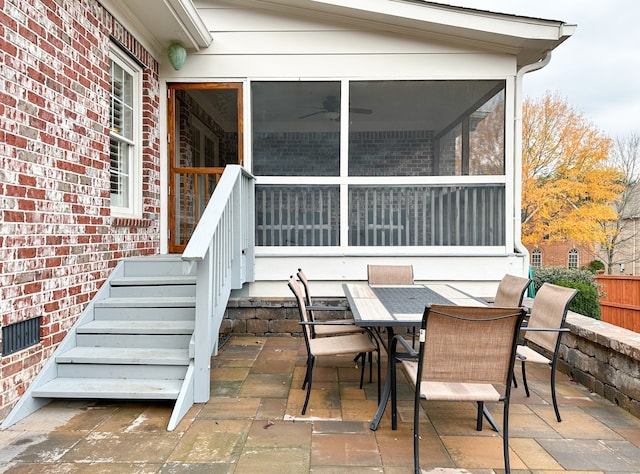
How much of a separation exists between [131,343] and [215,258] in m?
0.91

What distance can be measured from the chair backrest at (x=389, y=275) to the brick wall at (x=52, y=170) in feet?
7.92

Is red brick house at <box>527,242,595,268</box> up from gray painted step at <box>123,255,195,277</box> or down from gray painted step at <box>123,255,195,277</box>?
down

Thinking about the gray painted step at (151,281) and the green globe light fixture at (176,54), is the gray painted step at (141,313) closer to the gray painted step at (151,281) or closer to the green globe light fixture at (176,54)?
the gray painted step at (151,281)

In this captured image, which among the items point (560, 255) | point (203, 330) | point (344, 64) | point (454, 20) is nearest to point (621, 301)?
point (454, 20)

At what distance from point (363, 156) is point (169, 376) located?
9.97 ft

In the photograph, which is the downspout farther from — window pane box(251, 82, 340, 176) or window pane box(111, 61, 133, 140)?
window pane box(111, 61, 133, 140)

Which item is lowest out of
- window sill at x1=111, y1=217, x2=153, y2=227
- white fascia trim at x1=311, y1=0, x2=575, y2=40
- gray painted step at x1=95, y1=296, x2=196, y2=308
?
gray painted step at x1=95, y1=296, x2=196, y2=308

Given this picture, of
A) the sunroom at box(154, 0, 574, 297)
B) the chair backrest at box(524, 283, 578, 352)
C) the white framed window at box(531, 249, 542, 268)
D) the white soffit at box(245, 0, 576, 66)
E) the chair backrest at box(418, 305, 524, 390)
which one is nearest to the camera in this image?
the chair backrest at box(418, 305, 524, 390)

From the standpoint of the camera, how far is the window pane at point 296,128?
467cm

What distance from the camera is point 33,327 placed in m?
2.72

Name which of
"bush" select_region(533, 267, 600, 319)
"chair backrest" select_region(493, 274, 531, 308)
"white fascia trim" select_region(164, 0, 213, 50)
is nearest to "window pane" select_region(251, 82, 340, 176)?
"white fascia trim" select_region(164, 0, 213, 50)

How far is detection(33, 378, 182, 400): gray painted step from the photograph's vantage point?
106 inches

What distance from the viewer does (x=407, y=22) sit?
4402mm

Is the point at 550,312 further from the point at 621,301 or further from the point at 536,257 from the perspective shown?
the point at 536,257
